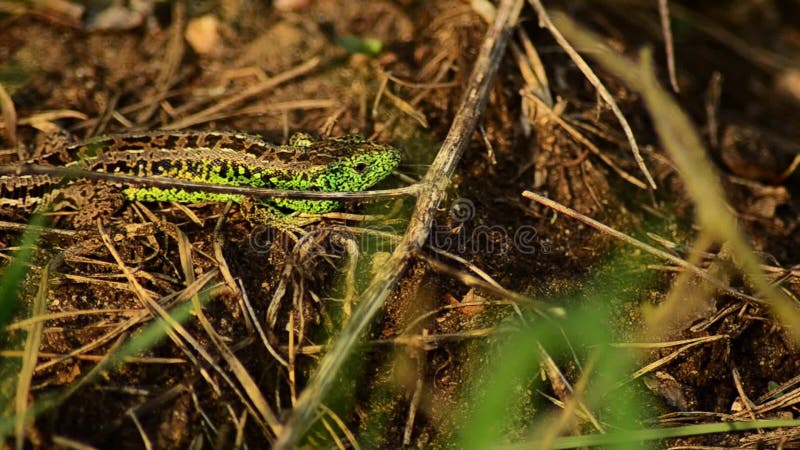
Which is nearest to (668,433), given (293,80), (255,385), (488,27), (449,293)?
(449,293)

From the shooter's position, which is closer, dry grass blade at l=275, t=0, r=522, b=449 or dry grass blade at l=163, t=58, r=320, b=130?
dry grass blade at l=275, t=0, r=522, b=449

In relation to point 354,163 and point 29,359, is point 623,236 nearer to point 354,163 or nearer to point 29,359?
point 354,163

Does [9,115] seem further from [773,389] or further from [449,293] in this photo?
[773,389]

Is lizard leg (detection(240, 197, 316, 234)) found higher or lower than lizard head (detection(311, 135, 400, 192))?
lower

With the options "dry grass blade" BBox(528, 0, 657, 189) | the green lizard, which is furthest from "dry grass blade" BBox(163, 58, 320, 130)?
"dry grass blade" BBox(528, 0, 657, 189)

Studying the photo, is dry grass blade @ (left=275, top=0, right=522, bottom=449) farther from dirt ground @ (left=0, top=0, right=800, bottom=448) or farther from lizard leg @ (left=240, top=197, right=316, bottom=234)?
lizard leg @ (left=240, top=197, right=316, bottom=234)

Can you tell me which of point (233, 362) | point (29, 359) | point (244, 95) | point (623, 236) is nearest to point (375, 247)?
point (233, 362)
